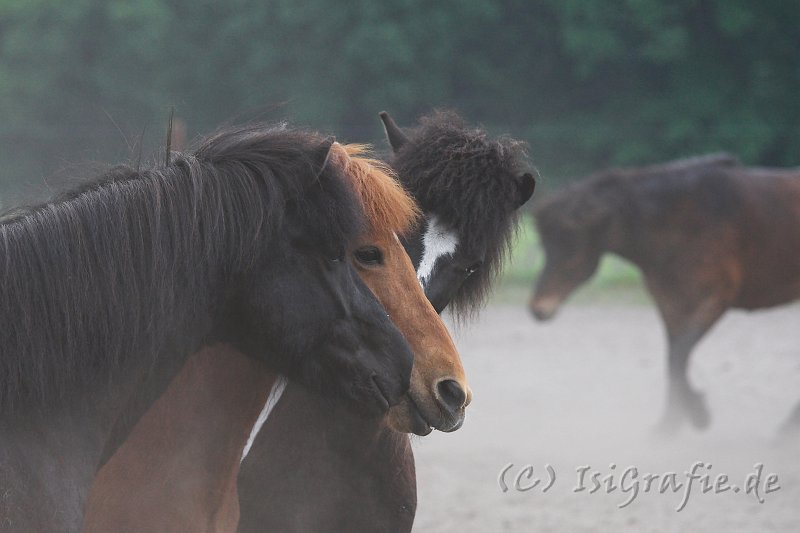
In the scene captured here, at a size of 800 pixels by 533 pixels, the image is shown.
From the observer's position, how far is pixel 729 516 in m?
5.09

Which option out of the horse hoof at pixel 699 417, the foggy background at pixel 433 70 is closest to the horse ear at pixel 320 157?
the horse hoof at pixel 699 417

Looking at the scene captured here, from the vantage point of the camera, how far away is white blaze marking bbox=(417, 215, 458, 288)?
2.99m

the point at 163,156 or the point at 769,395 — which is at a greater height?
the point at 163,156

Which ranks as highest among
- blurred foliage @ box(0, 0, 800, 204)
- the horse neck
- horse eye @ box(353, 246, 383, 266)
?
the horse neck

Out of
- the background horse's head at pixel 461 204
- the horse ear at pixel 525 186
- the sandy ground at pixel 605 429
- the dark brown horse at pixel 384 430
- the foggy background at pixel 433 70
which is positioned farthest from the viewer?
the foggy background at pixel 433 70

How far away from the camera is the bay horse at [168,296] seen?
1989 mm

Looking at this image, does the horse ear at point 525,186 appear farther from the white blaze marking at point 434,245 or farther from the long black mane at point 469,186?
the white blaze marking at point 434,245

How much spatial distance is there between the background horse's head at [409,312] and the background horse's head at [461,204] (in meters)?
0.59

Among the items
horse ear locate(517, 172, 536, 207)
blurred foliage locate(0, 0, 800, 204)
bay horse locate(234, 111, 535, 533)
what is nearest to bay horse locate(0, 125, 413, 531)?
bay horse locate(234, 111, 535, 533)

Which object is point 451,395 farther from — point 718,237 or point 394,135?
point 718,237

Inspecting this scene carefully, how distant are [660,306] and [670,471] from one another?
5.62 ft

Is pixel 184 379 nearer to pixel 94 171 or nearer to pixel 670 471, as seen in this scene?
pixel 94 171

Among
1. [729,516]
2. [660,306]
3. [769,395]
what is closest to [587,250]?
[660,306]

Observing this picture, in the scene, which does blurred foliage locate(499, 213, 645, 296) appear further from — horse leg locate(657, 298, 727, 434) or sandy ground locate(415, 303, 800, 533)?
horse leg locate(657, 298, 727, 434)
